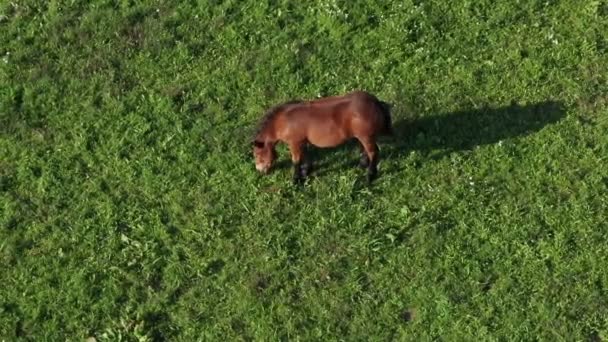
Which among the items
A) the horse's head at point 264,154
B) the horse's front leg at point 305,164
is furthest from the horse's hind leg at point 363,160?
the horse's head at point 264,154

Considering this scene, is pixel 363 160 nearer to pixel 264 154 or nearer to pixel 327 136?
pixel 327 136

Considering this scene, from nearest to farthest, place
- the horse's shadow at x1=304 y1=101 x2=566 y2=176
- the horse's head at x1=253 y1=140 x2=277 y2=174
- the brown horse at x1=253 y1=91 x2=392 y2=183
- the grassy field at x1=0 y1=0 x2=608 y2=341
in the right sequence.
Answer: the grassy field at x1=0 y1=0 x2=608 y2=341
the brown horse at x1=253 y1=91 x2=392 y2=183
the horse's head at x1=253 y1=140 x2=277 y2=174
the horse's shadow at x1=304 y1=101 x2=566 y2=176

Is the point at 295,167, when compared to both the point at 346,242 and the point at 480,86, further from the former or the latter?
the point at 480,86

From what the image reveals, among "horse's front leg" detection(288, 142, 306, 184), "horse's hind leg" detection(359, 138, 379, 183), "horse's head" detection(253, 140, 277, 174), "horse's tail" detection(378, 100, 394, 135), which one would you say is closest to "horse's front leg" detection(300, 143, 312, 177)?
"horse's front leg" detection(288, 142, 306, 184)

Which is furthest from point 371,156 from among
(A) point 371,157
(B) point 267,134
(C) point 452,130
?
(C) point 452,130

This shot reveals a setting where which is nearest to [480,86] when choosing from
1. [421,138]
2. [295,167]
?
[421,138]

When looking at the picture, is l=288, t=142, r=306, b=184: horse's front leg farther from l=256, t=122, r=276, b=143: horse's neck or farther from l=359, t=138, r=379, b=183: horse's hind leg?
l=359, t=138, r=379, b=183: horse's hind leg
